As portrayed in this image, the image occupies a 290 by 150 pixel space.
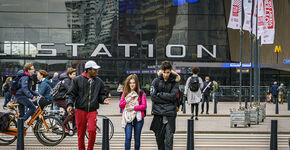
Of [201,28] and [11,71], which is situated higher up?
[201,28]

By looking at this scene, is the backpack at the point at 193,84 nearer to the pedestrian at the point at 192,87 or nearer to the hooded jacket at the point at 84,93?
the pedestrian at the point at 192,87

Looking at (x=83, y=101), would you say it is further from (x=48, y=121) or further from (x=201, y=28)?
(x=201, y=28)

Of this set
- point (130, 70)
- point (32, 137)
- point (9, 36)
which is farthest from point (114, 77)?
point (32, 137)

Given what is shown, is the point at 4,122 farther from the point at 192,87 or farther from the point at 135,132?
the point at 192,87

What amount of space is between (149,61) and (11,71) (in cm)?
1175

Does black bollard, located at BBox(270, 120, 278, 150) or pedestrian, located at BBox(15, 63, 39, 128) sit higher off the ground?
pedestrian, located at BBox(15, 63, 39, 128)

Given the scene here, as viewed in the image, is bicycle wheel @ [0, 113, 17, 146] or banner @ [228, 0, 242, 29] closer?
bicycle wheel @ [0, 113, 17, 146]

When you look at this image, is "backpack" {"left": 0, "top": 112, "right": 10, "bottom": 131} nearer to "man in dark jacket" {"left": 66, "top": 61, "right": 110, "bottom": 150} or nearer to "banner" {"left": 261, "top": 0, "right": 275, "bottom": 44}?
"man in dark jacket" {"left": 66, "top": 61, "right": 110, "bottom": 150}

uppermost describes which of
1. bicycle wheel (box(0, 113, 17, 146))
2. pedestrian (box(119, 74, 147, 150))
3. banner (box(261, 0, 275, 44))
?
banner (box(261, 0, 275, 44))

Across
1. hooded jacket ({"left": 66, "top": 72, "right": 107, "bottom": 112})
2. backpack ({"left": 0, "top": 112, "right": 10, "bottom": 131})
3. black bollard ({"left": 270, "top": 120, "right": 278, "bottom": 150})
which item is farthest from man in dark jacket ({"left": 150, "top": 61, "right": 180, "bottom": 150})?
backpack ({"left": 0, "top": 112, "right": 10, "bottom": 131})

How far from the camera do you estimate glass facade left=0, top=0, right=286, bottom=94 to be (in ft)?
144

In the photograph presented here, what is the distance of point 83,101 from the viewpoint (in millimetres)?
8680

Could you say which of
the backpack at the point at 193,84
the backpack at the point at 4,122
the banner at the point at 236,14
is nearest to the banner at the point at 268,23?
the banner at the point at 236,14

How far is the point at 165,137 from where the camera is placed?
8742mm
